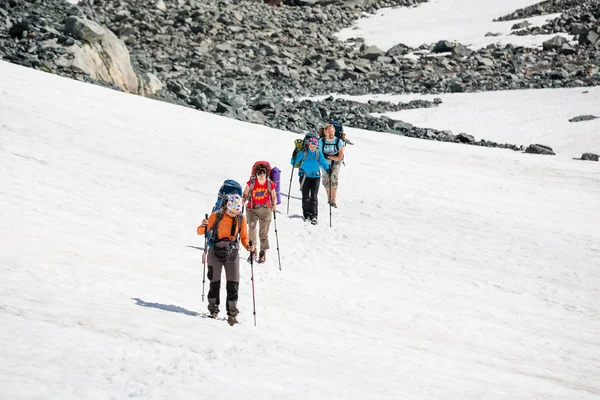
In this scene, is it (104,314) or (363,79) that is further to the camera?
(363,79)

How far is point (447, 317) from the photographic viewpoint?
425 inches

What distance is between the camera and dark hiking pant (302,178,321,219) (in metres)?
14.9

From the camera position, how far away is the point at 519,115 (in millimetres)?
38000

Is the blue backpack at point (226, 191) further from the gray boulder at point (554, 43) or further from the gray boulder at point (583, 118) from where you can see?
the gray boulder at point (554, 43)

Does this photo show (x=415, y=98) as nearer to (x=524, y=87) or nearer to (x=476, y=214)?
(x=524, y=87)

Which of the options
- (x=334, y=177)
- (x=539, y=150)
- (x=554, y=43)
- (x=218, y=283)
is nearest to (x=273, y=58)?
(x=554, y=43)

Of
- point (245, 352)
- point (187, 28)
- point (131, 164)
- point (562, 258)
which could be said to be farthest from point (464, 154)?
point (187, 28)

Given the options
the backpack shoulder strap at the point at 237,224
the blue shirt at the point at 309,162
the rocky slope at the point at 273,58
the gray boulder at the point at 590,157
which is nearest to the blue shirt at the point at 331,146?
the blue shirt at the point at 309,162

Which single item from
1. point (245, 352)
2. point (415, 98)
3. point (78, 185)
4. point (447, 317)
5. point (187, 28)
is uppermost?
point (187, 28)

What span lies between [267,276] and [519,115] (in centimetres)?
3089

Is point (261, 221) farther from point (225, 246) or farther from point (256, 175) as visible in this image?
point (225, 246)

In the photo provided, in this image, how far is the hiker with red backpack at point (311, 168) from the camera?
1482 cm

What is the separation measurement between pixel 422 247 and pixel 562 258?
3406mm

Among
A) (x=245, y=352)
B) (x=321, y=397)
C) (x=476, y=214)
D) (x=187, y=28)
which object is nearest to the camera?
(x=321, y=397)
